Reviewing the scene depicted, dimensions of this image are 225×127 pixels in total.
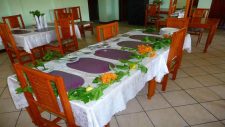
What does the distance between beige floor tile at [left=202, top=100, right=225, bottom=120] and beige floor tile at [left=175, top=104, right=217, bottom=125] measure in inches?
2.4

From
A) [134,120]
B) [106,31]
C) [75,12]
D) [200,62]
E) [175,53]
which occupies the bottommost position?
[134,120]

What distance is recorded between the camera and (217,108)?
5.77ft

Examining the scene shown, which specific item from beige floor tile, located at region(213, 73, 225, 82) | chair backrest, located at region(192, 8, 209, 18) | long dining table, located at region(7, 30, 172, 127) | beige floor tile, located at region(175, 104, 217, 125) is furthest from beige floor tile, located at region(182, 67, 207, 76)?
chair backrest, located at region(192, 8, 209, 18)

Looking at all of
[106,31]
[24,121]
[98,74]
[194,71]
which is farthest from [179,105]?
[24,121]

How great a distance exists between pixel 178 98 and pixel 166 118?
406mm

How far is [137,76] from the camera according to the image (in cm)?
124

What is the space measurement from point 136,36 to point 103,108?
1.35 meters

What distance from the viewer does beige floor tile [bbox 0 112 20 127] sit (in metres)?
1.63

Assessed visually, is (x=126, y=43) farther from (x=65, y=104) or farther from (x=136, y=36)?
(x=65, y=104)

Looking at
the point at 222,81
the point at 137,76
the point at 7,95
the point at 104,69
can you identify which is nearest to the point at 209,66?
the point at 222,81

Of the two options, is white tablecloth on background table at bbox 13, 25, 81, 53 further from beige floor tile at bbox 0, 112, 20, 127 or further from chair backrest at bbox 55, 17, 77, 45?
beige floor tile at bbox 0, 112, 20, 127

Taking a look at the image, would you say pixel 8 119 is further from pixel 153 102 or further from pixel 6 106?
pixel 153 102

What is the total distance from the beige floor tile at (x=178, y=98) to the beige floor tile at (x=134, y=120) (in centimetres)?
42

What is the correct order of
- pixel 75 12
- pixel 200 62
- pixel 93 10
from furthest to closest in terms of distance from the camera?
pixel 93 10
pixel 75 12
pixel 200 62
